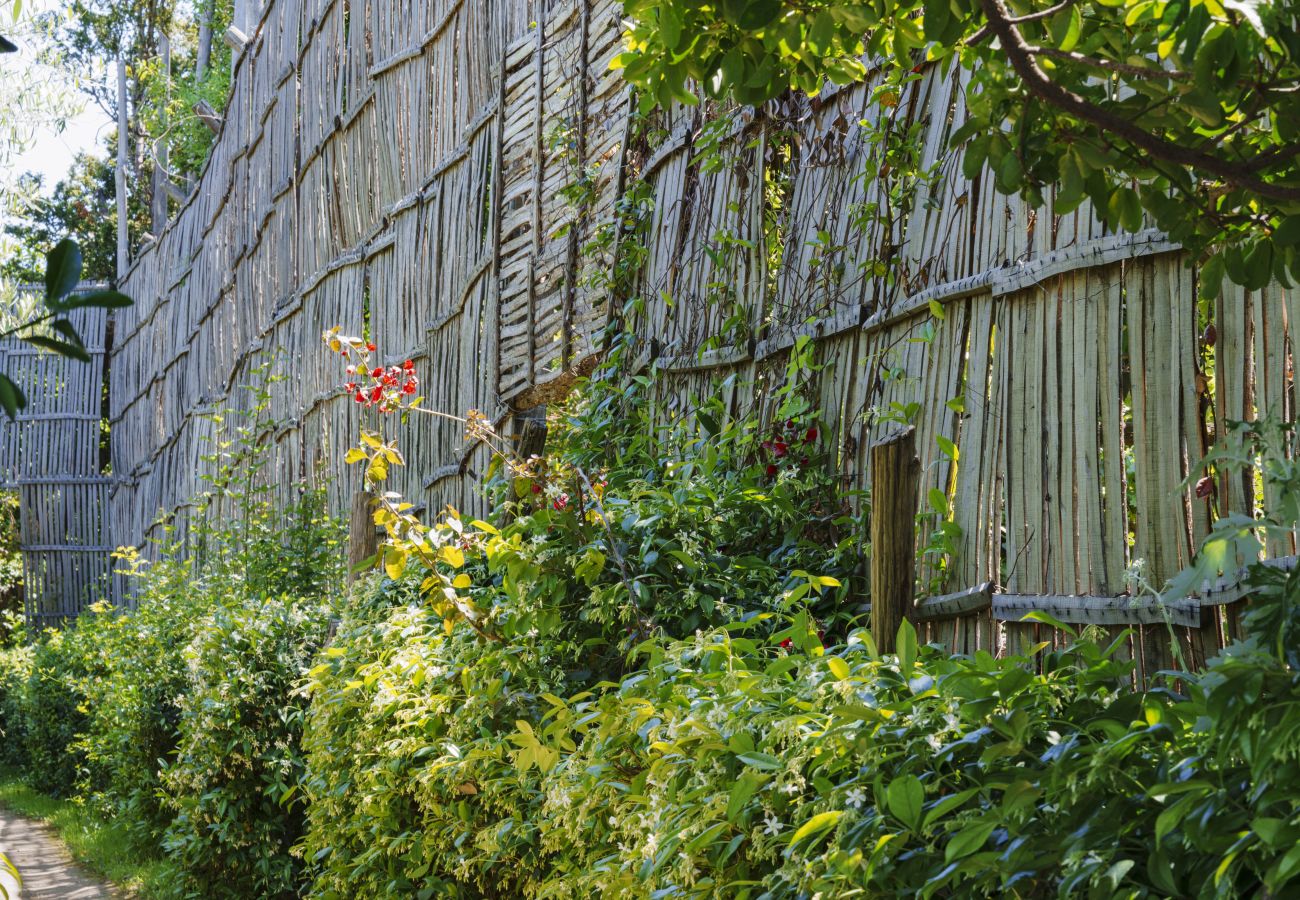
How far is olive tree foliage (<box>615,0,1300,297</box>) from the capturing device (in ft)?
4.22

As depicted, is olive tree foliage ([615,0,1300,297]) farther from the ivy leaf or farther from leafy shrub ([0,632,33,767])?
leafy shrub ([0,632,33,767])

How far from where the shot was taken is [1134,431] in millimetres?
2385

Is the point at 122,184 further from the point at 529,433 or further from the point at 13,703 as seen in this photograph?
the point at 529,433

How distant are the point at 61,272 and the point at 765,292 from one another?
116 inches

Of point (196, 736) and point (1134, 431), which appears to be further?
point (196, 736)

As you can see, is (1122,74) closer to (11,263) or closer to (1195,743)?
(1195,743)

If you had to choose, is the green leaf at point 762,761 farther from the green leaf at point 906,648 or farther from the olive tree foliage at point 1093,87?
the olive tree foliage at point 1093,87

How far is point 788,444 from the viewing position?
11.3 ft

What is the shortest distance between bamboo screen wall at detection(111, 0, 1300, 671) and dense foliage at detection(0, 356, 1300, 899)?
0.29 meters

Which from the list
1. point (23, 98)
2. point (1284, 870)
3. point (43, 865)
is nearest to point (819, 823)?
point (1284, 870)

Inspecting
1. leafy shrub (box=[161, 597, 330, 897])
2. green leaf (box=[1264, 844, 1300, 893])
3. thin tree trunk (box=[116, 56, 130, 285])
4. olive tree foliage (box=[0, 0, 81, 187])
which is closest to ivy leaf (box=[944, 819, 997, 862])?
green leaf (box=[1264, 844, 1300, 893])

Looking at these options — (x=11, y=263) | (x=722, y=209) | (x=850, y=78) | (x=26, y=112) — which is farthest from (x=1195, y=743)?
(x=26, y=112)

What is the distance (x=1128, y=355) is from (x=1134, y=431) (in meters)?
0.16

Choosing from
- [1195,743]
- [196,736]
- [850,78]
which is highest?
[850,78]
